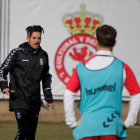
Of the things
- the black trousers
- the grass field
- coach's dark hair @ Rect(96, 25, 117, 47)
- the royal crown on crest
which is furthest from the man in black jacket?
the royal crown on crest

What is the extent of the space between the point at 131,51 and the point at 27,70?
679 cm

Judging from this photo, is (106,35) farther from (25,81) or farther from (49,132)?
(49,132)

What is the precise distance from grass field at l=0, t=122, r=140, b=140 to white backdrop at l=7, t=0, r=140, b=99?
42.0 inches

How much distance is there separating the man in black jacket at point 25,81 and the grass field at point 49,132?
3.07 meters

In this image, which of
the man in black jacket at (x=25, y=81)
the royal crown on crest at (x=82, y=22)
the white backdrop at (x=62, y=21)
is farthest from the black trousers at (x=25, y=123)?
the royal crown on crest at (x=82, y=22)

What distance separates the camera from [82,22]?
1324 centimetres

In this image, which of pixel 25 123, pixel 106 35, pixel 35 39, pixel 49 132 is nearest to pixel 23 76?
pixel 35 39

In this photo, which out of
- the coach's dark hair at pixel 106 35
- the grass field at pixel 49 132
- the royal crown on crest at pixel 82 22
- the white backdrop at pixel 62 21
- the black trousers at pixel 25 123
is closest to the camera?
the coach's dark hair at pixel 106 35

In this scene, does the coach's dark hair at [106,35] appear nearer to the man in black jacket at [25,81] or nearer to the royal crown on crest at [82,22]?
the man in black jacket at [25,81]

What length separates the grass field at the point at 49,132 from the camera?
10070mm

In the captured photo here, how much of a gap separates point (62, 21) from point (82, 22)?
1.86 feet

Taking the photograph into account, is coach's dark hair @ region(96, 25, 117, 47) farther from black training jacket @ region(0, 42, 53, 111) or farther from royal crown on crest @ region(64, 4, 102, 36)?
royal crown on crest @ region(64, 4, 102, 36)

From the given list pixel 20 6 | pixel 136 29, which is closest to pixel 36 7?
pixel 20 6

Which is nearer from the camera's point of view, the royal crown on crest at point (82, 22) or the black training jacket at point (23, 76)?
the black training jacket at point (23, 76)
